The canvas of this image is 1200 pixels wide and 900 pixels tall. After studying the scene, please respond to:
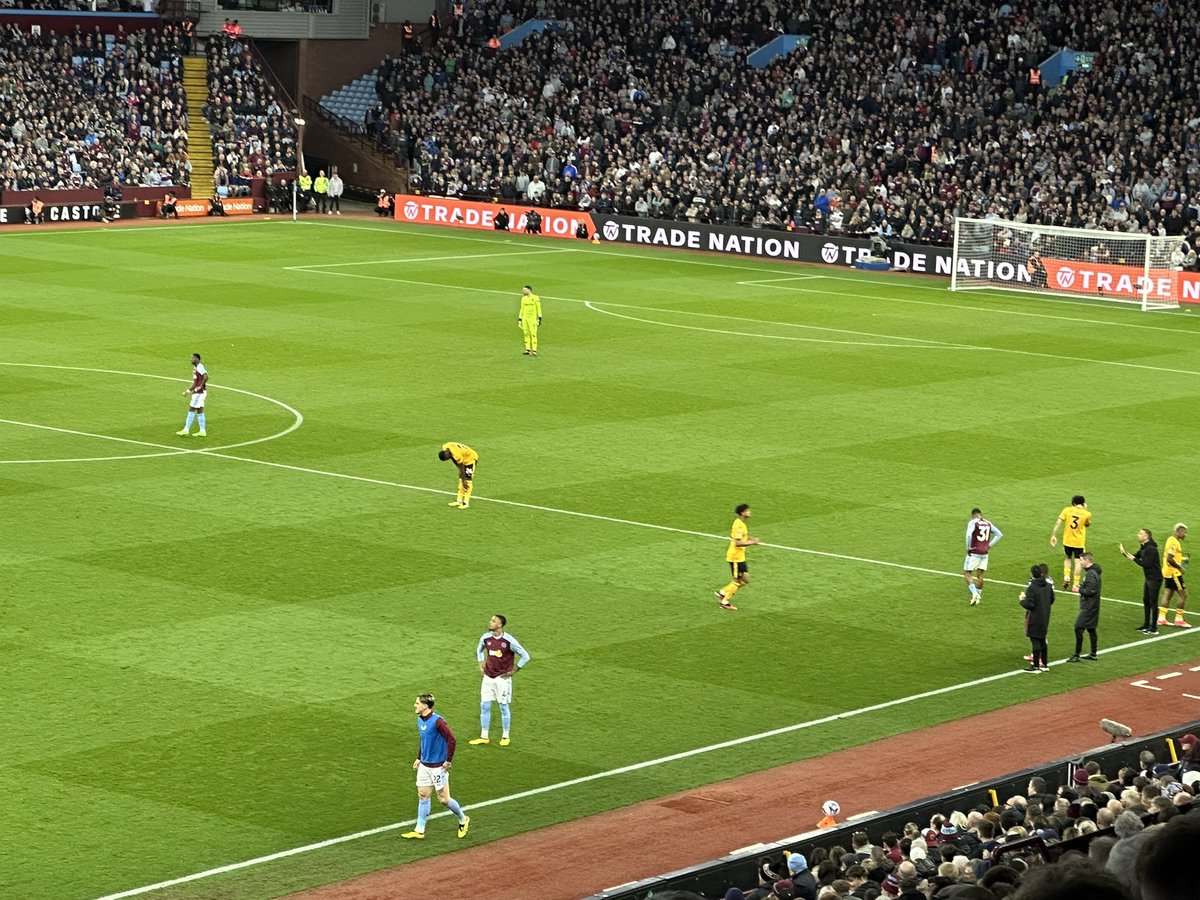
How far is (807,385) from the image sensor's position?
4166cm

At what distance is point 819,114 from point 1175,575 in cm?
5064

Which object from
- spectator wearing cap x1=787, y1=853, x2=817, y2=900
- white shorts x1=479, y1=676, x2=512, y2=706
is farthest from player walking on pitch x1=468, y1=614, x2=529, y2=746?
spectator wearing cap x1=787, y1=853, x2=817, y2=900

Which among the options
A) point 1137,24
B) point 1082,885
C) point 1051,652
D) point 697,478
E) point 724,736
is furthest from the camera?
point 1137,24

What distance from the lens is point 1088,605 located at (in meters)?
22.9

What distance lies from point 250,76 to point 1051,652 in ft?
211

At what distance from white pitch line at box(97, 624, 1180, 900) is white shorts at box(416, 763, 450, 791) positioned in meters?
0.60

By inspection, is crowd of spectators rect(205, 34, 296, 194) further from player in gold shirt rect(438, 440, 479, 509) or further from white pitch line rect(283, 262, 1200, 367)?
player in gold shirt rect(438, 440, 479, 509)

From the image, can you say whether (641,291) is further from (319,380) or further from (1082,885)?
(1082,885)

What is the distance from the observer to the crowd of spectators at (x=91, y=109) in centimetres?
7200

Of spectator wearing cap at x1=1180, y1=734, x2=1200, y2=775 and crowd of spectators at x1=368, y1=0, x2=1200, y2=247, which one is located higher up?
crowd of spectators at x1=368, y1=0, x2=1200, y2=247

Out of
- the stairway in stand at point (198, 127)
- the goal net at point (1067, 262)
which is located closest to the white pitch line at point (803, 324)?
the goal net at point (1067, 262)

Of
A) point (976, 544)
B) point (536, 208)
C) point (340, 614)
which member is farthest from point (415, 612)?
point (536, 208)

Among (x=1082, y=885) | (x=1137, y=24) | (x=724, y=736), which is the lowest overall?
(x=724, y=736)

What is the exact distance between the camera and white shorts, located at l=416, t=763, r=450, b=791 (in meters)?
16.9
